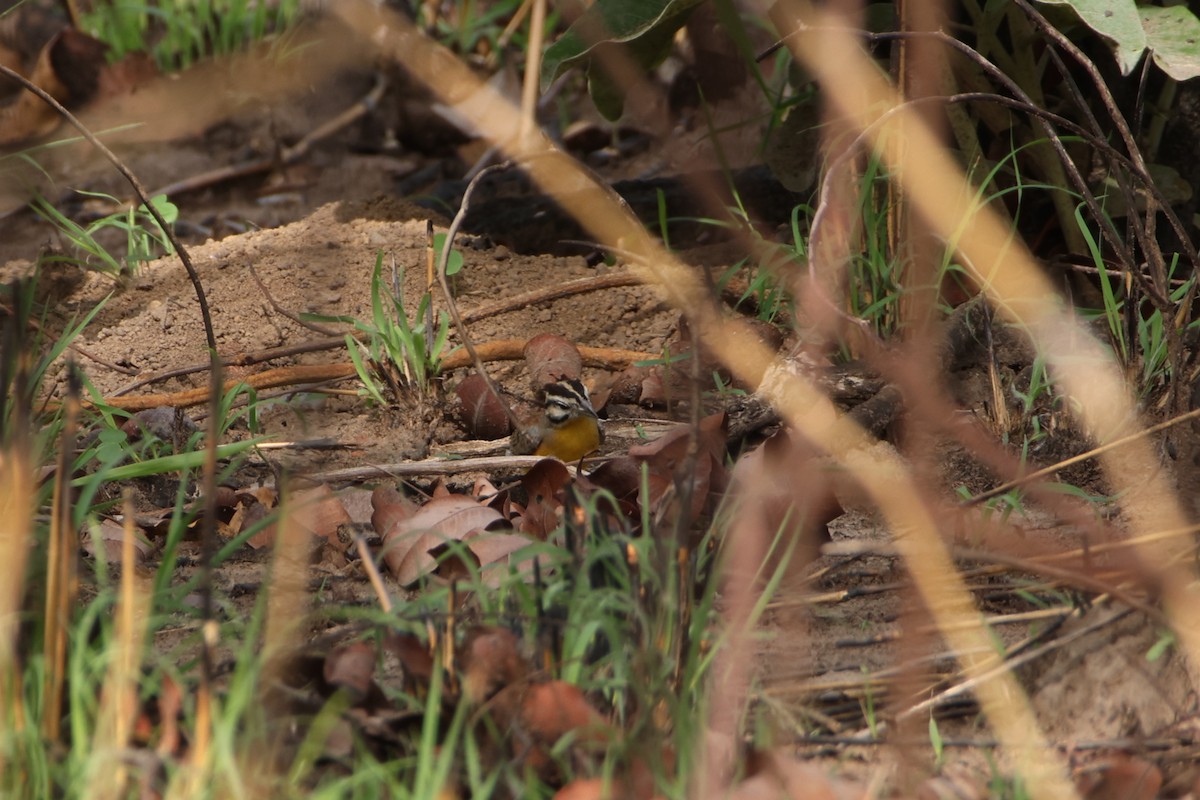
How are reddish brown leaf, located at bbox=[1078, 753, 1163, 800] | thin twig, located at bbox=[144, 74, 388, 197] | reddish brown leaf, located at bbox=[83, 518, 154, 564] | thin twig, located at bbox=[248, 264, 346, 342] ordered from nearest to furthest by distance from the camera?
reddish brown leaf, located at bbox=[1078, 753, 1163, 800]
reddish brown leaf, located at bbox=[83, 518, 154, 564]
thin twig, located at bbox=[248, 264, 346, 342]
thin twig, located at bbox=[144, 74, 388, 197]

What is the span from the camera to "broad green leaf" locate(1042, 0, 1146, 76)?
293 centimetres

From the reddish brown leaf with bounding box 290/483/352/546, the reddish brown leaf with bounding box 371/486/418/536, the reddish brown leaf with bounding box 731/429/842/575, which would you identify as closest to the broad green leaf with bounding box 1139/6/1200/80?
the reddish brown leaf with bounding box 731/429/842/575

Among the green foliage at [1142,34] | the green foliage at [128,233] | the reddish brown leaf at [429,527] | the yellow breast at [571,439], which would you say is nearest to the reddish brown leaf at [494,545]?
the reddish brown leaf at [429,527]

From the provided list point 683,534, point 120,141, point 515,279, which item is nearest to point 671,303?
point 515,279

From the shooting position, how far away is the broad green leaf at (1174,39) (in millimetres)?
3010

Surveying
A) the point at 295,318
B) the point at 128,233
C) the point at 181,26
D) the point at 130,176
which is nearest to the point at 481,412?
the point at 295,318

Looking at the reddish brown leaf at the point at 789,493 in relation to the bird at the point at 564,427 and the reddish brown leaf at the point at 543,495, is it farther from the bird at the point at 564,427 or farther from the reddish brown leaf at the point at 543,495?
the bird at the point at 564,427

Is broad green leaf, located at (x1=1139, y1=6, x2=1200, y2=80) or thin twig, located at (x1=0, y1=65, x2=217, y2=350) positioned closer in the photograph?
thin twig, located at (x1=0, y1=65, x2=217, y2=350)

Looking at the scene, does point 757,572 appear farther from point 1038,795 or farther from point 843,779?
point 1038,795

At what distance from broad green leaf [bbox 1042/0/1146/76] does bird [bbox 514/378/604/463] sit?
1.54 metres

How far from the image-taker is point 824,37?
9.35 feet

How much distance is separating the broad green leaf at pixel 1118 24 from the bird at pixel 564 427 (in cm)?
154

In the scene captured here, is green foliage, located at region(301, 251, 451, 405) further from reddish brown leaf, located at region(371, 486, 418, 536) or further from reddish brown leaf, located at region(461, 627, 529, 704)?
reddish brown leaf, located at region(461, 627, 529, 704)

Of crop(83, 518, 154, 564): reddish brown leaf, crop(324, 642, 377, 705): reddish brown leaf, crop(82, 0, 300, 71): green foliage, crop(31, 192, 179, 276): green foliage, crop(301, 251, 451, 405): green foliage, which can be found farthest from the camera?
crop(82, 0, 300, 71): green foliage
